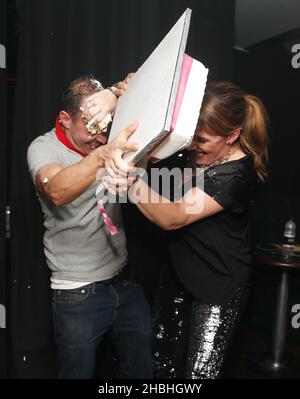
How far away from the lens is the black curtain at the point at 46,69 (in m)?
1.46

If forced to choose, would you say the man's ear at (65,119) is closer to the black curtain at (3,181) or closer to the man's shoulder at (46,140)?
the man's shoulder at (46,140)

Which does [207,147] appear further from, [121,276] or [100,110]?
[121,276]

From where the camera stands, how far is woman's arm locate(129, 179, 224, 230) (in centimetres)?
100

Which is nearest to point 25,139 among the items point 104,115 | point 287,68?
point 104,115

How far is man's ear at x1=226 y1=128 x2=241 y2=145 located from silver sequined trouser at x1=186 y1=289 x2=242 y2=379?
1.47ft

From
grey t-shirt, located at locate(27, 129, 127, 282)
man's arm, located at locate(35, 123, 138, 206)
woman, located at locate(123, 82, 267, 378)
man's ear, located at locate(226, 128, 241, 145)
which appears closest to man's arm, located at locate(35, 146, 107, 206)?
man's arm, located at locate(35, 123, 138, 206)

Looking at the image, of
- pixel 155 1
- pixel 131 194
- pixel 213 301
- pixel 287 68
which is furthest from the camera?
pixel 287 68

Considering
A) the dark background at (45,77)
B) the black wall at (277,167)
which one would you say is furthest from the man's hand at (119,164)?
the black wall at (277,167)

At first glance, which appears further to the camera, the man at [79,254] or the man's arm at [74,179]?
the man at [79,254]

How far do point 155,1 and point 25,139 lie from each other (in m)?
0.75

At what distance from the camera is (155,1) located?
5.26ft

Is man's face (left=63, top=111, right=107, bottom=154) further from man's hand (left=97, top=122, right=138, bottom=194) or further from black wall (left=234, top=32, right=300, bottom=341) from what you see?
black wall (left=234, top=32, right=300, bottom=341)

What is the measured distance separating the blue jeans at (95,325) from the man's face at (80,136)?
1.41 ft
